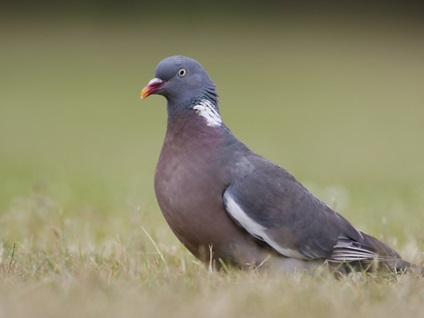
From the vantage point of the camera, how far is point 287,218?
445 centimetres

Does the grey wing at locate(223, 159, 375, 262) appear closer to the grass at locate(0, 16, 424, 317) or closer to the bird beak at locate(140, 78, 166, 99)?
the grass at locate(0, 16, 424, 317)

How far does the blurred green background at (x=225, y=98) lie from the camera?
8656 mm

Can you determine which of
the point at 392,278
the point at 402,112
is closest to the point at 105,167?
the point at 392,278

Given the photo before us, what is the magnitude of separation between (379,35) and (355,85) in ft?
25.6

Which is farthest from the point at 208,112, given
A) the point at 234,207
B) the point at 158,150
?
the point at 158,150

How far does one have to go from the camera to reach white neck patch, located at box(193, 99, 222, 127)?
4.59 meters

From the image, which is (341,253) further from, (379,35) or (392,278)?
(379,35)

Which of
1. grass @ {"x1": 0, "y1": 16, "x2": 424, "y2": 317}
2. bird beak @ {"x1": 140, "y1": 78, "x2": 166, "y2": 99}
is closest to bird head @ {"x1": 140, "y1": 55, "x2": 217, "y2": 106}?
bird beak @ {"x1": 140, "y1": 78, "x2": 166, "y2": 99}

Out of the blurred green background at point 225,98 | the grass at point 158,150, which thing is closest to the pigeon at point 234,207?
the grass at point 158,150

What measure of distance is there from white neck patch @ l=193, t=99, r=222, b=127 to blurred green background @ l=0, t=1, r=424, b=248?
894 mm

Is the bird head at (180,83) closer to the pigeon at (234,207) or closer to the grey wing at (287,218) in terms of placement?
the pigeon at (234,207)

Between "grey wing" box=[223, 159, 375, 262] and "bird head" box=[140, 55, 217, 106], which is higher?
"bird head" box=[140, 55, 217, 106]

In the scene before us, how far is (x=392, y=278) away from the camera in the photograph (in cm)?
410

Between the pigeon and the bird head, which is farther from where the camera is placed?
the bird head
